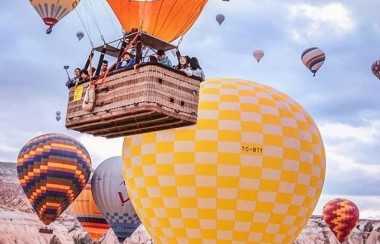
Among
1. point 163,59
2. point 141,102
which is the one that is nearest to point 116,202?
point 163,59

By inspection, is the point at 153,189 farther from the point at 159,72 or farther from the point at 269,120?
the point at 159,72

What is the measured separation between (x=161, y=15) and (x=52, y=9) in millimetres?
8920

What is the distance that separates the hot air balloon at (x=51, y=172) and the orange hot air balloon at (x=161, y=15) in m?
14.7

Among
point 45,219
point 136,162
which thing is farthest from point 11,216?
point 136,162

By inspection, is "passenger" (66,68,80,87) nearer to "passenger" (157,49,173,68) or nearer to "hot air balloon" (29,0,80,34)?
"passenger" (157,49,173,68)

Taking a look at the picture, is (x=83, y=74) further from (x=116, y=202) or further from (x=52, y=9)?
(x=116, y=202)

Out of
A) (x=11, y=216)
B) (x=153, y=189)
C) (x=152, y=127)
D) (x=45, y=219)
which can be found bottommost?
(x=11, y=216)

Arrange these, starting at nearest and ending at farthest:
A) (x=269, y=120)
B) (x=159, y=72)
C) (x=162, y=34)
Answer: (x=159, y=72) → (x=162, y=34) → (x=269, y=120)

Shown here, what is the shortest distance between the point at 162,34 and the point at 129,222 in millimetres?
14783

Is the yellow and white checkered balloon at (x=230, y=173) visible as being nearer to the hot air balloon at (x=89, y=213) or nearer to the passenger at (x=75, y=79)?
the passenger at (x=75, y=79)

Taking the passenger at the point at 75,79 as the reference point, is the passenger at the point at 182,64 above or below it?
above

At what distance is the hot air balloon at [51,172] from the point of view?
24.3 meters

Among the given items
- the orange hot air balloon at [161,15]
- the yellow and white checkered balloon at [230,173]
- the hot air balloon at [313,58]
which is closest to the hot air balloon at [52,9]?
the yellow and white checkered balloon at [230,173]

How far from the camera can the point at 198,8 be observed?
35.2 feet
